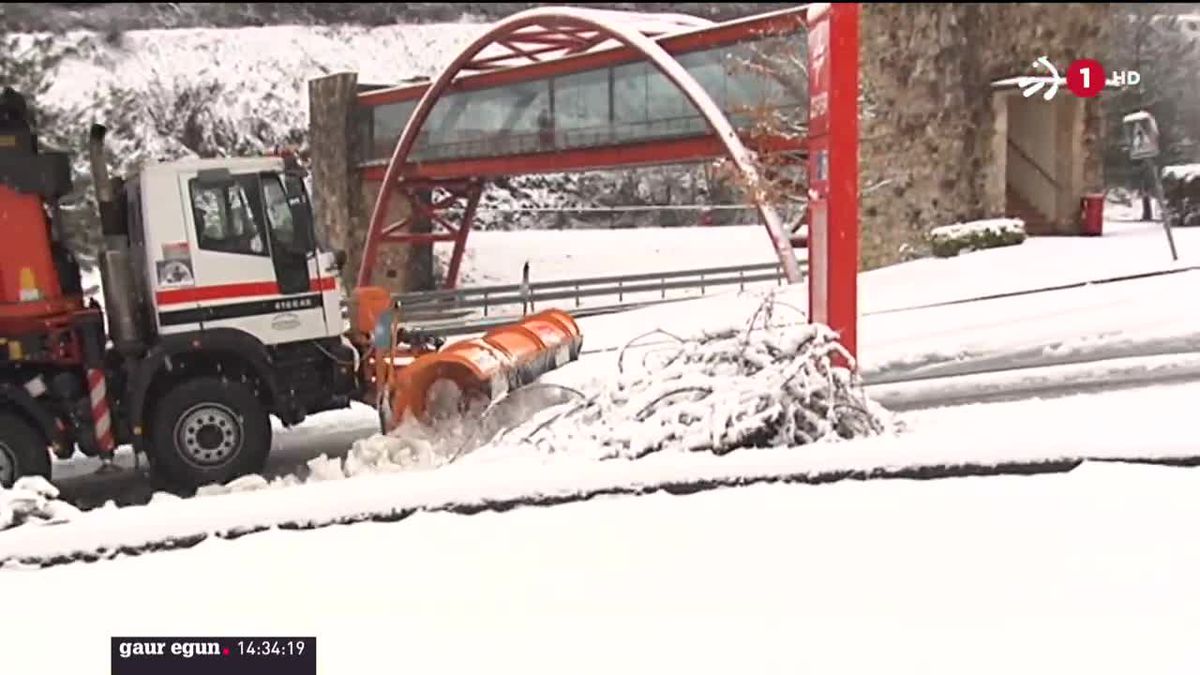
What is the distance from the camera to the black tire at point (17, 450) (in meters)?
5.25

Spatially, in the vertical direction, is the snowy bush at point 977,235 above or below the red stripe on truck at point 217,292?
above

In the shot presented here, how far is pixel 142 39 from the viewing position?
6.04m

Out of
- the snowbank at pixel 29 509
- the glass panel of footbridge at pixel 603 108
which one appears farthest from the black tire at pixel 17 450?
the glass panel of footbridge at pixel 603 108

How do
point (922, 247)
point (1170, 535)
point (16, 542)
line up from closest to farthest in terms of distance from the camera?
point (1170, 535) → point (16, 542) → point (922, 247)

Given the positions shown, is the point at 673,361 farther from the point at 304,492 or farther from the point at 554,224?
the point at 554,224

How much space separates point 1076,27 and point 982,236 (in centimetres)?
340

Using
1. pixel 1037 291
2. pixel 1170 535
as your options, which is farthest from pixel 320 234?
pixel 1037 291

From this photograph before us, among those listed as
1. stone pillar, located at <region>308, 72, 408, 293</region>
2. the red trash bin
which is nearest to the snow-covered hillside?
stone pillar, located at <region>308, 72, 408, 293</region>

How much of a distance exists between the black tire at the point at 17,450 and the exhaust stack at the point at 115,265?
0.66 m

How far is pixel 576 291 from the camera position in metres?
10.4

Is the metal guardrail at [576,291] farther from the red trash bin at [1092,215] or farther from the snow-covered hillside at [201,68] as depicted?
the red trash bin at [1092,215]

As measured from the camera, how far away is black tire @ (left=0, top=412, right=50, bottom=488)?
5246 millimetres

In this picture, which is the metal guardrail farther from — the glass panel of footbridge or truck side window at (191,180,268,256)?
truck side window at (191,180,268,256)

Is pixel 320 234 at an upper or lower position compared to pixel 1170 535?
upper
